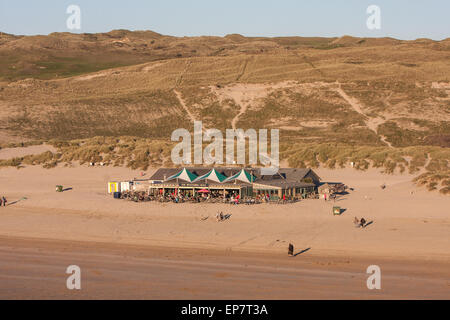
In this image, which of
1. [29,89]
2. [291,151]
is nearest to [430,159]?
[291,151]

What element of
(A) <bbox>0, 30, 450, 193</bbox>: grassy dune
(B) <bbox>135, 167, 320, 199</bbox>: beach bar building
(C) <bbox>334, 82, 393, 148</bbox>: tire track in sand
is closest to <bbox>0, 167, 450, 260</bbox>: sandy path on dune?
(B) <bbox>135, 167, 320, 199</bbox>: beach bar building

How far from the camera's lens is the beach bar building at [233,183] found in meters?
32.5

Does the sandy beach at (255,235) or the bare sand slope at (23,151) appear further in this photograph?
the bare sand slope at (23,151)

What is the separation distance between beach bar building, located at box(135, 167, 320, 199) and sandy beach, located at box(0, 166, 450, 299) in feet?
7.31

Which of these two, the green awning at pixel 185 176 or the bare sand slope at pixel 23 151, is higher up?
the bare sand slope at pixel 23 151

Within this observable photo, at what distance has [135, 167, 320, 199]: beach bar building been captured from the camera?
32.5m

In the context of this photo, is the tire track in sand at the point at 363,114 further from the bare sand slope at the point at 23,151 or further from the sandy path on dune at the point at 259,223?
the bare sand slope at the point at 23,151

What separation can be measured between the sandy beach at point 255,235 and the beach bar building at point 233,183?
2.23 meters

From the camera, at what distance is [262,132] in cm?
6762

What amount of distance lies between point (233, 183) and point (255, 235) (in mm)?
9094

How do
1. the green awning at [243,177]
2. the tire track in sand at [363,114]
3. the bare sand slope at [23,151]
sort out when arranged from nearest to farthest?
the green awning at [243,177] → the bare sand slope at [23,151] → the tire track in sand at [363,114]

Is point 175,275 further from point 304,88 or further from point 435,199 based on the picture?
point 304,88

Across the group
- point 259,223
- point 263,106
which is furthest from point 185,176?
point 263,106

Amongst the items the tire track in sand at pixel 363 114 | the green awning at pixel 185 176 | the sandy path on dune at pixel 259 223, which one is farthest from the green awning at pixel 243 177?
the tire track in sand at pixel 363 114
